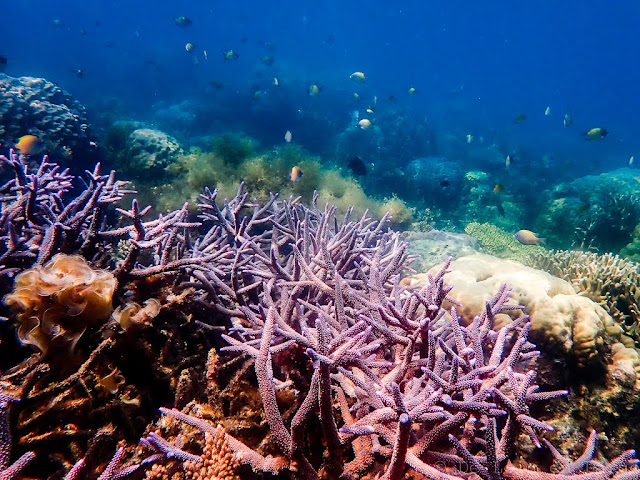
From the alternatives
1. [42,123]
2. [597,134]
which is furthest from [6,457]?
[597,134]

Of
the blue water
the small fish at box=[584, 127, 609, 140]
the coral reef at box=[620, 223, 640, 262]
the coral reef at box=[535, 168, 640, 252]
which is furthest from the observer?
the blue water

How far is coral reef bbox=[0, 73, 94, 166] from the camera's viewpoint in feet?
28.7

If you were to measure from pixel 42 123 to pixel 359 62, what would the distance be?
66605 mm

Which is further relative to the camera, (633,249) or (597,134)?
(597,134)

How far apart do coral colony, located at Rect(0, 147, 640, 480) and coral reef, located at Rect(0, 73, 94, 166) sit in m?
8.06

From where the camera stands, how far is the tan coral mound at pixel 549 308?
309 cm

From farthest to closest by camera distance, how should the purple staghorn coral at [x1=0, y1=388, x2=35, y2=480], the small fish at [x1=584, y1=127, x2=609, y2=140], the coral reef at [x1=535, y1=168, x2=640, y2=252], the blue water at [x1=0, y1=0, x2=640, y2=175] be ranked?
the blue water at [x1=0, y1=0, x2=640, y2=175], the small fish at [x1=584, y1=127, x2=609, y2=140], the coral reef at [x1=535, y1=168, x2=640, y2=252], the purple staghorn coral at [x1=0, y1=388, x2=35, y2=480]

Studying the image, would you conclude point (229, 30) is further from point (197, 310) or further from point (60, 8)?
point (197, 310)

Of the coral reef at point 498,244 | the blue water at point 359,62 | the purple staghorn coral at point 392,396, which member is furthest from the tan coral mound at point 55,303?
the blue water at point 359,62

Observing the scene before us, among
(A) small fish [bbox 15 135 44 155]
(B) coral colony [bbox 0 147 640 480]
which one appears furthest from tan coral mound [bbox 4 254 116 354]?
(A) small fish [bbox 15 135 44 155]

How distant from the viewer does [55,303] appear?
6.23ft

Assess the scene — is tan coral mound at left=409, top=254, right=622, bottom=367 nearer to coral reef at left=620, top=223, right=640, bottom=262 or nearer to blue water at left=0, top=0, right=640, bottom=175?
coral reef at left=620, top=223, right=640, bottom=262

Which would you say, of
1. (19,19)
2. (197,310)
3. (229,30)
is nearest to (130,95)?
(197,310)

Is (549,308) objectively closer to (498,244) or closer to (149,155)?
(498,244)
